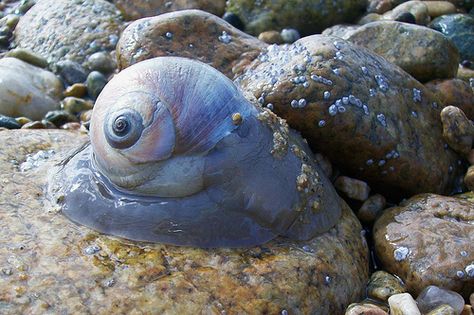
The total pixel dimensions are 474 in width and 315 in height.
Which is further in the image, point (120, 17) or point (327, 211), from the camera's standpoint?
point (120, 17)

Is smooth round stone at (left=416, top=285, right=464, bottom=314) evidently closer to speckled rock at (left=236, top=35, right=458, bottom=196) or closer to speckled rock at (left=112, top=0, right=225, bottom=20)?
speckled rock at (left=236, top=35, right=458, bottom=196)

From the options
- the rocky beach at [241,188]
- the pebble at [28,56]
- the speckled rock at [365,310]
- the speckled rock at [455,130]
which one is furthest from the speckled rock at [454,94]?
the pebble at [28,56]

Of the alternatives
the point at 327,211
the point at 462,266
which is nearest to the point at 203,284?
the point at 327,211

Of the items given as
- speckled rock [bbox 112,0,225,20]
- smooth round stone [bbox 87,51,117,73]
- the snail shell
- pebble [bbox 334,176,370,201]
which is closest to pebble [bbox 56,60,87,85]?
smooth round stone [bbox 87,51,117,73]

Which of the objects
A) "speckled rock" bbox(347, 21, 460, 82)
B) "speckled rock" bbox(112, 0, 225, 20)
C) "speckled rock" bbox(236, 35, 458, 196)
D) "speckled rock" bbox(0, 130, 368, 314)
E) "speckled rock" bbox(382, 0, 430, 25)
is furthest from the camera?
"speckled rock" bbox(382, 0, 430, 25)

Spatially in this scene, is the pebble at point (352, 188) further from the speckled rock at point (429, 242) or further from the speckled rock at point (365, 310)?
the speckled rock at point (365, 310)

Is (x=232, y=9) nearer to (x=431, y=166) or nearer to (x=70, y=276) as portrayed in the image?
(x=431, y=166)
